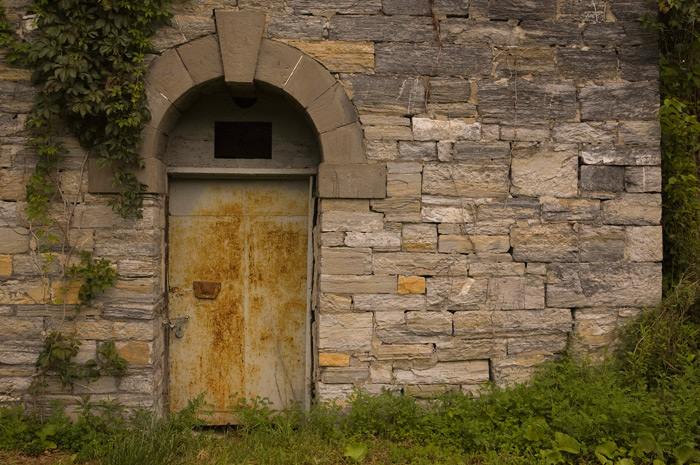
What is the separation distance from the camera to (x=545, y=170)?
4.00 metres

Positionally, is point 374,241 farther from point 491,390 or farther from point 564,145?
point 564,145

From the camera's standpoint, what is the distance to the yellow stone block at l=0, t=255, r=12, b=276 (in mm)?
3746

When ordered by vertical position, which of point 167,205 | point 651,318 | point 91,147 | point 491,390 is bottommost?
point 491,390

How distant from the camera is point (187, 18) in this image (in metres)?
3.78

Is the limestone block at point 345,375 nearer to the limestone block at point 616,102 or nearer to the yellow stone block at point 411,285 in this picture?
the yellow stone block at point 411,285

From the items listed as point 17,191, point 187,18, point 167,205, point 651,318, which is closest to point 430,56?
point 187,18

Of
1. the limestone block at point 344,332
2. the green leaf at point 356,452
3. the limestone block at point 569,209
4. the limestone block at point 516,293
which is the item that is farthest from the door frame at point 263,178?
the limestone block at point 569,209

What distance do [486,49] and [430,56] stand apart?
0.45 m

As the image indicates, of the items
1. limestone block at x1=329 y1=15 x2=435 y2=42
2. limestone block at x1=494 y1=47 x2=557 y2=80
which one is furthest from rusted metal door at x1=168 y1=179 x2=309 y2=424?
limestone block at x1=494 y1=47 x2=557 y2=80

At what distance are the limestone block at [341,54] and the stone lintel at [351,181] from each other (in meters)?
0.75

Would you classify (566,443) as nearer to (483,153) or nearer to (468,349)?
(468,349)

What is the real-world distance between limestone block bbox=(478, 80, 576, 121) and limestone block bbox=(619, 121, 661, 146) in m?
0.44

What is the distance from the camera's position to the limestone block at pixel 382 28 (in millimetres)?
3840

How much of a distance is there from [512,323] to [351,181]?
1.69 meters
